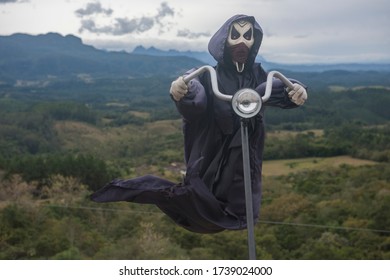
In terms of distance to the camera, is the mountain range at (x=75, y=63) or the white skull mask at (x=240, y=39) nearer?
the white skull mask at (x=240, y=39)

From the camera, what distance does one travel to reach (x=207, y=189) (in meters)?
1.78

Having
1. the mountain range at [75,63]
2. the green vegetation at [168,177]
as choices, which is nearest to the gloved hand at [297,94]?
the green vegetation at [168,177]

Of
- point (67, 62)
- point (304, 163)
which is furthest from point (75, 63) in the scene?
point (304, 163)

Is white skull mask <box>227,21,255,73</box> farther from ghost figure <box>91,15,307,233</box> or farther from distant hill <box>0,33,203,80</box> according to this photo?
distant hill <box>0,33,203,80</box>

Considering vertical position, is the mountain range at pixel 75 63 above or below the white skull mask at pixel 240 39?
above

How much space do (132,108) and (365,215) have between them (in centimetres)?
4857

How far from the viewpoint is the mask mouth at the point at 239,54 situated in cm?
189

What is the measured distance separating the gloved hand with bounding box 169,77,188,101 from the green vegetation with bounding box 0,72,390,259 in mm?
820

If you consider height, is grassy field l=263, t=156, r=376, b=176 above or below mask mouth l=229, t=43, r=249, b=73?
below

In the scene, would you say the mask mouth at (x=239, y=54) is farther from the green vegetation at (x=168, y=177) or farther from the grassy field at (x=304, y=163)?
the grassy field at (x=304, y=163)

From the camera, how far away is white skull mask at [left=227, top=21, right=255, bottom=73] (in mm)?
1881

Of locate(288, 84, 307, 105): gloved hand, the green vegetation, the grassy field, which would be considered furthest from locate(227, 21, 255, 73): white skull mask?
the grassy field
